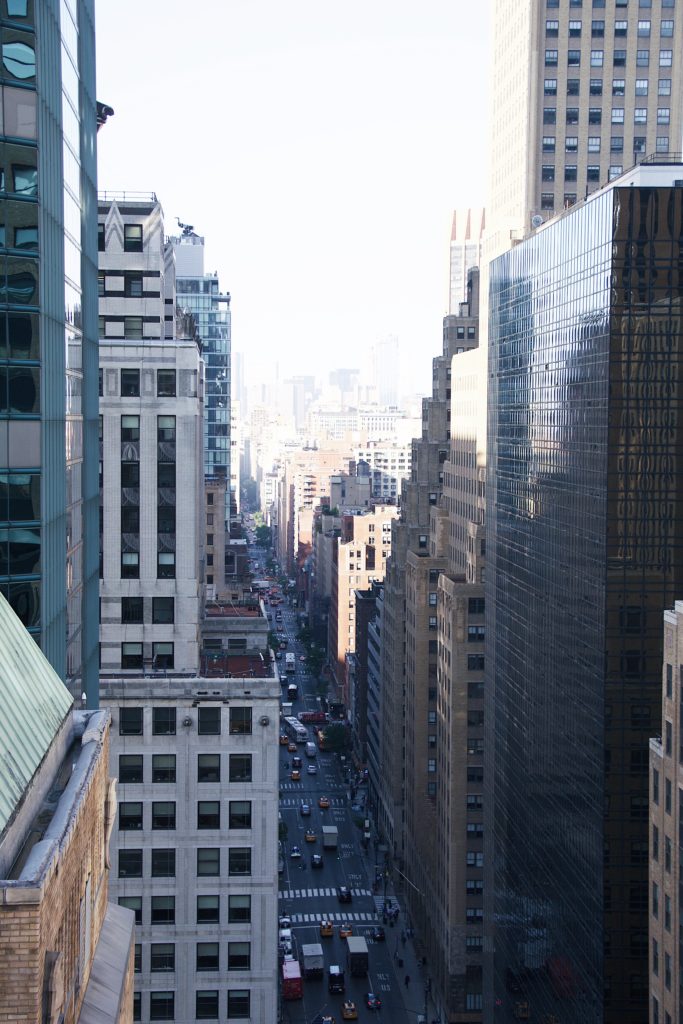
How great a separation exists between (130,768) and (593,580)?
28.2 m

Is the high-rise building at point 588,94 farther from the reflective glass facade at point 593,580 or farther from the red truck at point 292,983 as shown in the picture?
the red truck at point 292,983

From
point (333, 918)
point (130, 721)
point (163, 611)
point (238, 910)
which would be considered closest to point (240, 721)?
point (130, 721)

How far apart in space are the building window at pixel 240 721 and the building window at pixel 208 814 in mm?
4048

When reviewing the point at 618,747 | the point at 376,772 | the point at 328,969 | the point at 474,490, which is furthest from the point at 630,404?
the point at 376,772

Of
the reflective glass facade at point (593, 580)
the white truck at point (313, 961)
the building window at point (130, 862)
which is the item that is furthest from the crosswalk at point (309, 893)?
the building window at point (130, 862)

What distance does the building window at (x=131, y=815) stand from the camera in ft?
236

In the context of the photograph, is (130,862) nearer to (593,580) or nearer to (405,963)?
(593,580)

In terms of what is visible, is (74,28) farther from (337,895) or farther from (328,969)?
(337,895)

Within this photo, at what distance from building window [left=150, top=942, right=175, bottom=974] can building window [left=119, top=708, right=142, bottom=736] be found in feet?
37.5

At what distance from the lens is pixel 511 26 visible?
12131 cm

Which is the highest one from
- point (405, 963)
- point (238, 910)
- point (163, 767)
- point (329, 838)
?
point (163, 767)

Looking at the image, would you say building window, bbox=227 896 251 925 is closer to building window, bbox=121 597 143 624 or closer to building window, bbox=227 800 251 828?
building window, bbox=227 800 251 828

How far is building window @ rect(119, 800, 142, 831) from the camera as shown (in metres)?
72.1

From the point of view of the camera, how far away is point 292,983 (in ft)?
376
